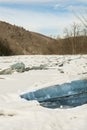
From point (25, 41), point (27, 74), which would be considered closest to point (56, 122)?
point (27, 74)

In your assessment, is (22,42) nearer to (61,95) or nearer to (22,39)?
(22,39)

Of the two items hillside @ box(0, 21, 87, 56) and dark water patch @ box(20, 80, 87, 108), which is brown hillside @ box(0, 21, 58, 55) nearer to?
hillside @ box(0, 21, 87, 56)

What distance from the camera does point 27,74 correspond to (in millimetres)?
10867

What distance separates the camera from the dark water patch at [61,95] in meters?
7.29

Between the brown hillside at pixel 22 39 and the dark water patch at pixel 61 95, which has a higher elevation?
the dark water patch at pixel 61 95

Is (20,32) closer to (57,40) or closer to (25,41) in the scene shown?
(25,41)

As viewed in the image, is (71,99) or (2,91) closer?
(71,99)

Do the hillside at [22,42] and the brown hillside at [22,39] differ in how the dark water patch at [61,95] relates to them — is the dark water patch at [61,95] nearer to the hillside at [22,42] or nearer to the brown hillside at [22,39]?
the hillside at [22,42]

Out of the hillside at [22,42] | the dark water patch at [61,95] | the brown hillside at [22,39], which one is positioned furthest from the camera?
the brown hillside at [22,39]

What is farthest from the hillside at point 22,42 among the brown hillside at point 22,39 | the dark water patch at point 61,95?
the dark water patch at point 61,95

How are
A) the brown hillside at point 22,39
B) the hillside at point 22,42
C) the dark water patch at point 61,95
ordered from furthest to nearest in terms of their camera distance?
1. the brown hillside at point 22,39
2. the hillside at point 22,42
3. the dark water patch at point 61,95

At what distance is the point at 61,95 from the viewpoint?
7.69m

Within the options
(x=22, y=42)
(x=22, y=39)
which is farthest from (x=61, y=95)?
(x=22, y=39)

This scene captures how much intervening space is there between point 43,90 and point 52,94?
0.91ft
